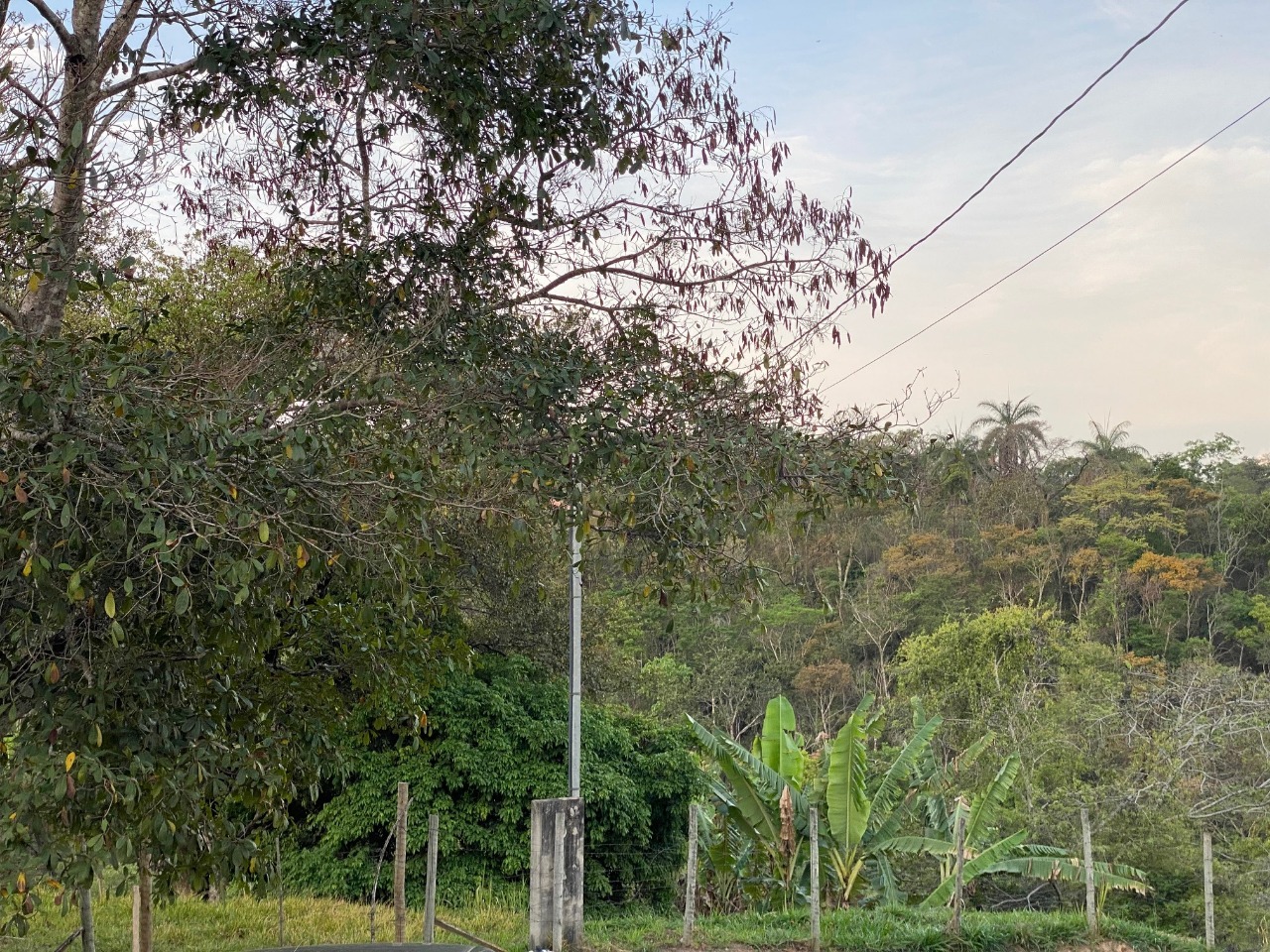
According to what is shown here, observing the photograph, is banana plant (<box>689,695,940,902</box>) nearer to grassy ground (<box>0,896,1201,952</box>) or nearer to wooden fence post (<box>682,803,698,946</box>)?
grassy ground (<box>0,896,1201,952</box>)

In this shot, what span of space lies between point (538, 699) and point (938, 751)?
1643 cm

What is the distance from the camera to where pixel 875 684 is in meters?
34.5

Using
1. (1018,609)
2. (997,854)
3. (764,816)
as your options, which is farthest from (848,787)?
(1018,609)

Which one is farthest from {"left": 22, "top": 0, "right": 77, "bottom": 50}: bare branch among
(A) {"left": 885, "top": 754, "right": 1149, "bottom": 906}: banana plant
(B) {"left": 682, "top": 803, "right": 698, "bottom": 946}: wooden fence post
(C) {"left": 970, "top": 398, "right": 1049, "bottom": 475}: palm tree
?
(C) {"left": 970, "top": 398, "right": 1049, "bottom": 475}: palm tree

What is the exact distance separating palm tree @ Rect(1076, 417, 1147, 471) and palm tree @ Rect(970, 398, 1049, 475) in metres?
1.71

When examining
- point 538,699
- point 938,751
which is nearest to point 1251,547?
point 938,751

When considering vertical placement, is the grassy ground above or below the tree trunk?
below

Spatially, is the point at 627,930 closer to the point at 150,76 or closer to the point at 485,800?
the point at 485,800

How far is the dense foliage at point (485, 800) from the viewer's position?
44.3 ft

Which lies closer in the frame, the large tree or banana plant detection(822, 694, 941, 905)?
the large tree

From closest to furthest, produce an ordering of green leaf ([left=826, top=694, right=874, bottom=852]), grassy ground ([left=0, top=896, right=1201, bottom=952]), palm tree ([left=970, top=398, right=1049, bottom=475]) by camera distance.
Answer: grassy ground ([left=0, top=896, right=1201, bottom=952]) < green leaf ([left=826, top=694, right=874, bottom=852]) < palm tree ([left=970, top=398, right=1049, bottom=475])

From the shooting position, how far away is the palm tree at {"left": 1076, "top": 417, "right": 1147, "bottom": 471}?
130ft

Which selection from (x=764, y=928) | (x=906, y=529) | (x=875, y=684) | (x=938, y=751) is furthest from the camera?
(x=906, y=529)

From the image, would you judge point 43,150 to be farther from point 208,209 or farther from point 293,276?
point 208,209
